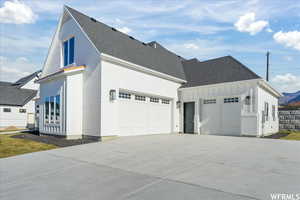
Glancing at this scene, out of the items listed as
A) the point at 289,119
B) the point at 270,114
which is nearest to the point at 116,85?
the point at 270,114

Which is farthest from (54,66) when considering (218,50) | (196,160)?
(218,50)

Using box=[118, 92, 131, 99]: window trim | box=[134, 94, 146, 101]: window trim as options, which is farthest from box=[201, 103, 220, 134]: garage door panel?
box=[118, 92, 131, 99]: window trim

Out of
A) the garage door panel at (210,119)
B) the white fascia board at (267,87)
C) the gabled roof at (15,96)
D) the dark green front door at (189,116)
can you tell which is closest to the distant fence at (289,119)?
the white fascia board at (267,87)

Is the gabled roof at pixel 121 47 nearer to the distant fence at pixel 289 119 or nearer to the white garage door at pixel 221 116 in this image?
the white garage door at pixel 221 116

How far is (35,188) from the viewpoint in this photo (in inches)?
146

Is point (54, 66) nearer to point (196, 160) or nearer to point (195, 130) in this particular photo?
point (195, 130)

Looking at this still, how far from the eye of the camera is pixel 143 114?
41.2 feet

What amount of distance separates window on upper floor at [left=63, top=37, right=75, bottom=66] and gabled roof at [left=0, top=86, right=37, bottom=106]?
623 inches

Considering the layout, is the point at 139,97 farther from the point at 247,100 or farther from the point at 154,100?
the point at 247,100

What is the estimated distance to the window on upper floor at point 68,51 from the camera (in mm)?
12328

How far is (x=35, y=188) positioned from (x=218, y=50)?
1928 cm

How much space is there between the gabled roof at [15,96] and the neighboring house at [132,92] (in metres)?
13.3

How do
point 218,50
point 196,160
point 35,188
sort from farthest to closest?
1. point 218,50
2. point 196,160
3. point 35,188

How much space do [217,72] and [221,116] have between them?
366 cm
